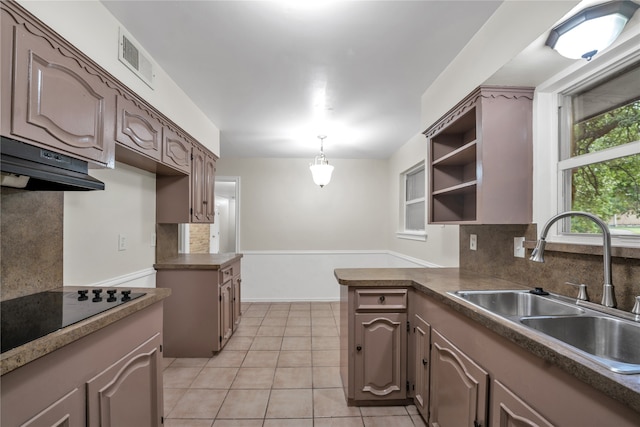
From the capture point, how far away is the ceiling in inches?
62.3

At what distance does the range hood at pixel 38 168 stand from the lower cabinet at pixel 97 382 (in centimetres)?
62

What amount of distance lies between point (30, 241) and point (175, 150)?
121cm

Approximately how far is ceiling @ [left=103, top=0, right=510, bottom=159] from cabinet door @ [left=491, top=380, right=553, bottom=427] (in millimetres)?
1804

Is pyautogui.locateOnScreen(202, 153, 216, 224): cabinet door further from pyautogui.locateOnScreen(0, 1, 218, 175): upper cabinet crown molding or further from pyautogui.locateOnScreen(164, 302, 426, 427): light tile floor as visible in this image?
pyautogui.locateOnScreen(164, 302, 426, 427): light tile floor

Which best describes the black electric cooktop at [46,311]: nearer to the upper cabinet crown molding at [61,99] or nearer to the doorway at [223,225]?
the upper cabinet crown molding at [61,99]

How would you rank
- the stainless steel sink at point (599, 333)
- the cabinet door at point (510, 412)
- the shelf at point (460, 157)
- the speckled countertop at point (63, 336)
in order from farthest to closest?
the shelf at point (460, 157), the stainless steel sink at point (599, 333), the cabinet door at point (510, 412), the speckled countertop at point (63, 336)

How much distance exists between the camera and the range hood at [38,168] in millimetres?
992

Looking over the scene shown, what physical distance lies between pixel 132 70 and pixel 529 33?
7.08 feet

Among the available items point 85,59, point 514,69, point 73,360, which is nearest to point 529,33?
point 514,69

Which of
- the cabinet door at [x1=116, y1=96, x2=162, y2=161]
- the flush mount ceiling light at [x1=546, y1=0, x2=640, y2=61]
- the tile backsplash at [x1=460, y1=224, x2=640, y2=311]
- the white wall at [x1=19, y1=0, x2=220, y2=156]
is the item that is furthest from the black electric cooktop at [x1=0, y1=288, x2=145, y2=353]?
the flush mount ceiling light at [x1=546, y1=0, x2=640, y2=61]

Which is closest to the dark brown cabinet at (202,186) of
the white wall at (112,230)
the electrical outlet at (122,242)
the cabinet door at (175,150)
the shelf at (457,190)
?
the cabinet door at (175,150)

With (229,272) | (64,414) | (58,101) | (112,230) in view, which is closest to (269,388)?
(229,272)

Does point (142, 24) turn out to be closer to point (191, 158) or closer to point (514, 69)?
point (191, 158)

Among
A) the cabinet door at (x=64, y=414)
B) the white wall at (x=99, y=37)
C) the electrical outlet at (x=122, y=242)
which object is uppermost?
the white wall at (x=99, y=37)
